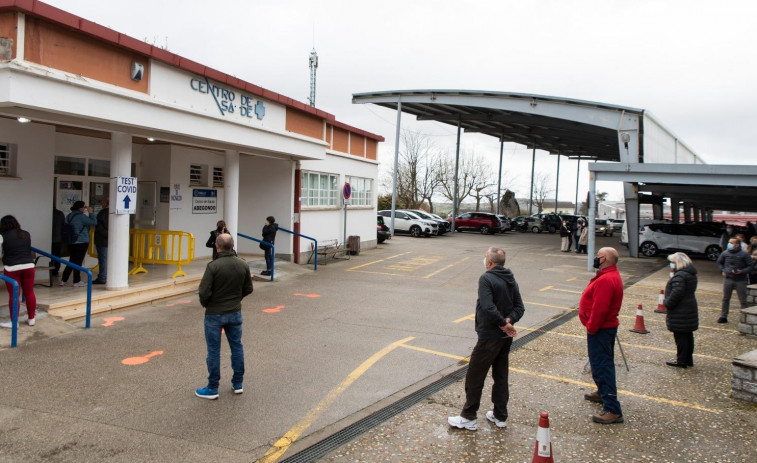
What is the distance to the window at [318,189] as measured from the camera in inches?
698

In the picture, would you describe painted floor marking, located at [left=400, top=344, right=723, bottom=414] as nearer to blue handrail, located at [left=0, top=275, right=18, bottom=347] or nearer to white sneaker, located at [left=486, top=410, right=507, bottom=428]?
white sneaker, located at [left=486, top=410, right=507, bottom=428]

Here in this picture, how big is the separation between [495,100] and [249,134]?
65.9ft

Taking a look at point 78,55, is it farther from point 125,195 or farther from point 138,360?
point 138,360

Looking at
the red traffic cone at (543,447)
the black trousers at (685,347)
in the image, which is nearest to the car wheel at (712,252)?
the black trousers at (685,347)

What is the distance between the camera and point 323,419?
544 centimetres

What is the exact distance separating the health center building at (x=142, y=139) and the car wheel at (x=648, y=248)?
14303mm

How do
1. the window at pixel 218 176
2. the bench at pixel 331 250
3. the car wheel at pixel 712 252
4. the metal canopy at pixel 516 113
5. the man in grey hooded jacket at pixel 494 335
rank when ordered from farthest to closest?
the metal canopy at pixel 516 113
the car wheel at pixel 712 252
the bench at pixel 331 250
the window at pixel 218 176
the man in grey hooded jacket at pixel 494 335

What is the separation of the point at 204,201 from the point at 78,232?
5.10 m

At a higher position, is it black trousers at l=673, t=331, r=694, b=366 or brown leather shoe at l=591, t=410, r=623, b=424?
black trousers at l=673, t=331, r=694, b=366

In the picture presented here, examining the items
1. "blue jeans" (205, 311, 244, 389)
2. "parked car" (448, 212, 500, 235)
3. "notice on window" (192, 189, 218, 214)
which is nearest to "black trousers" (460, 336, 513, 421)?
"blue jeans" (205, 311, 244, 389)

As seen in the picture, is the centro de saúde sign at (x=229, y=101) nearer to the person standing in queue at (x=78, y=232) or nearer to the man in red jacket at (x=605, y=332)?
the person standing in queue at (x=78, y=232)

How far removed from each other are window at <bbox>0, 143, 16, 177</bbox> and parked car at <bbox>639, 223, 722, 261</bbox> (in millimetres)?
23606

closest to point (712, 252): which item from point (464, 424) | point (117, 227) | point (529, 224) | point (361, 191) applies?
point (361, 191)

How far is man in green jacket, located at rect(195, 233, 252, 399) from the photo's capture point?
5.75m
